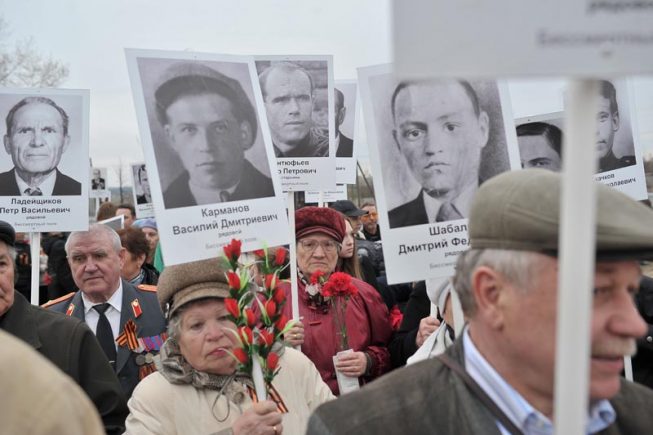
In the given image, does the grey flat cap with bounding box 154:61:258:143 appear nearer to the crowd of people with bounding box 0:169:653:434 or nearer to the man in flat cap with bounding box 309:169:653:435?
the crowd of people with bounding box 0:169:653:434

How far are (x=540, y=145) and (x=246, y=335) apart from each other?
99.4 inches

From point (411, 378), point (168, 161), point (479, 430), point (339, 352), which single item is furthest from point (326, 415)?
point (339, 352)

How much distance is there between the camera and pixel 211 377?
11.4ft

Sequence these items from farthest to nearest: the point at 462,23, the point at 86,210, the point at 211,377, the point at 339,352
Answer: the point at 86,210 → the point at 339,352 → the point at 211,377 → the point at 462,23

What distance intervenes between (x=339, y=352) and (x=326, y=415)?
2.78 m

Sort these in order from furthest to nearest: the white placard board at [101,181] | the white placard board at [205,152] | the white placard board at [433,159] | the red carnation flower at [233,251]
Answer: the white placard board at [101,181]
the white placard board at [433,159]
the white placard board at [205,152]
the red carnation flower at [233,251]

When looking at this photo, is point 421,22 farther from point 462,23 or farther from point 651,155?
point 651,155

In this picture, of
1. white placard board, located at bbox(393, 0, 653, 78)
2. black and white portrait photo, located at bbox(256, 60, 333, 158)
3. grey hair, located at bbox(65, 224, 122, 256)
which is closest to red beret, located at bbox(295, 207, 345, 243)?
black and white portrait photo, located at bbox(256, 60, 333, 158)

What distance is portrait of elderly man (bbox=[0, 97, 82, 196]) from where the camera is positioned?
5.16 meters

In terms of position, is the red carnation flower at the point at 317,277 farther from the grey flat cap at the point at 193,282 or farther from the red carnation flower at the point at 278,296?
the red carnation flower at the point at 278,296

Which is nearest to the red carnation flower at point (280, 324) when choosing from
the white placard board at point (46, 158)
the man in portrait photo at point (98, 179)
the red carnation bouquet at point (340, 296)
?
the red carnation bouquet at point (340, 296)

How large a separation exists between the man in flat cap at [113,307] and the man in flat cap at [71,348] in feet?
2.92

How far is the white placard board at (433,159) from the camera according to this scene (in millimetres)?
3613

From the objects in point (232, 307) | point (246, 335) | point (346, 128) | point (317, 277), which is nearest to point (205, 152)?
point (232, 307)
